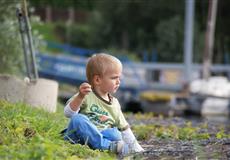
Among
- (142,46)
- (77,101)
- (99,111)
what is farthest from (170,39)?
(77,101)

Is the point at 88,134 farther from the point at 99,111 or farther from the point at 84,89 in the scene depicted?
the point at 84,89

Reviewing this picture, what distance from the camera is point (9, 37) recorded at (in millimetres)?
19891

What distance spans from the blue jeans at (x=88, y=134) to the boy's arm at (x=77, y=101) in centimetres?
10

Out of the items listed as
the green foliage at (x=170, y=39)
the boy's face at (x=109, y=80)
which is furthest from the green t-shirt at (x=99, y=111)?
the green foliage at (x=170, y=39)

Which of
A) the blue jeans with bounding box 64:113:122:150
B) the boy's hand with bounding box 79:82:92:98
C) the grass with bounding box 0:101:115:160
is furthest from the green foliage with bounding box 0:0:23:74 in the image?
the boy's hand with bounding box 79:82:92:98

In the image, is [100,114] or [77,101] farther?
[100,114]

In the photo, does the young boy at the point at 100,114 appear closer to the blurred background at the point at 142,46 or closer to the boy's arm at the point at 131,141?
the boy's arm at the point at 131,141

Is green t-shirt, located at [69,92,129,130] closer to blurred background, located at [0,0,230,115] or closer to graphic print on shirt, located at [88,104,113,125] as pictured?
graphic print on shirt, located at [88,104,113,125]

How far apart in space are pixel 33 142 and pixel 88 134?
1294mm

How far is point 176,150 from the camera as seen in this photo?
7.98 m

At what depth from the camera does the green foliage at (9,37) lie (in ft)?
64.8

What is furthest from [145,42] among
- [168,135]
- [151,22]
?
[168,135]

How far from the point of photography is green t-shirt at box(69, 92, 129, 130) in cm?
805

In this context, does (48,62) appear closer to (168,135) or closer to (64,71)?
A: (64,71)
